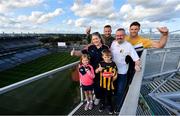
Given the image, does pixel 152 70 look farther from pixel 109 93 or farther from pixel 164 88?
pixel 109 93

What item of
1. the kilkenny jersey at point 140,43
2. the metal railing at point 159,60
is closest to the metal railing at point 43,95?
the kilkenny jersey at point 140,43

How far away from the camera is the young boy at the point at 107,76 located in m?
3.42

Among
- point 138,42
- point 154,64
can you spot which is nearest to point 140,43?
point 138,42

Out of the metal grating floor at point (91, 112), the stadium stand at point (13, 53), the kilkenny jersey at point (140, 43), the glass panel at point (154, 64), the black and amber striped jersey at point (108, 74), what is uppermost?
the kilkenny jersey at point (140, 43)

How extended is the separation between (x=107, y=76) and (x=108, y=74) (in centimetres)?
4

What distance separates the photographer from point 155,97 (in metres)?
7.54

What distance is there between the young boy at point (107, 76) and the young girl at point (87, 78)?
0.17 metres

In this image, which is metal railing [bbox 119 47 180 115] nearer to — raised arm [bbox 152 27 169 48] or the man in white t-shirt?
raised arm [bbox 152 27 169 48]

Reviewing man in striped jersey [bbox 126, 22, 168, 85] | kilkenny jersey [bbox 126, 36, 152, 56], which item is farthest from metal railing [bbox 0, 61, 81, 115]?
kilkenny jersey [bbox 126, 36, 152, 56]

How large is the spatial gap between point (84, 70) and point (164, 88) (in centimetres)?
575

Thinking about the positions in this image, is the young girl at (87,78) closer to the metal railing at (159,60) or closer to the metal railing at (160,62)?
the metal railing at (160,62)

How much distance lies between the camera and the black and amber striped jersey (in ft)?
11.2

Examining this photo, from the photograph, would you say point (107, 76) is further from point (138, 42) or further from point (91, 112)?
point (138, 42)

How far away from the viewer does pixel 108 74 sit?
343 cm
